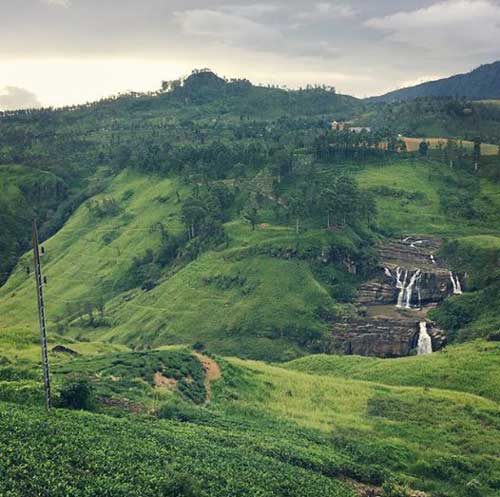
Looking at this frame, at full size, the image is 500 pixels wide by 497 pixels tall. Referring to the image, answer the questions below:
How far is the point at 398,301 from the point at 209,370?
4791cm

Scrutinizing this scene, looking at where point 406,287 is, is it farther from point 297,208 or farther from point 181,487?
point 181,487

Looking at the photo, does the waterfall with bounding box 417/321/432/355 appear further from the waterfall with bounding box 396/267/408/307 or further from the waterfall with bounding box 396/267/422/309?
the waterfall with bounding box 396/267/408/307

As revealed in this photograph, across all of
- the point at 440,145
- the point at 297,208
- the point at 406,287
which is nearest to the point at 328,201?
the point at 297,208

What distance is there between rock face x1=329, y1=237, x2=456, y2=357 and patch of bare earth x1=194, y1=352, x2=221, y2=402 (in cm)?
3182

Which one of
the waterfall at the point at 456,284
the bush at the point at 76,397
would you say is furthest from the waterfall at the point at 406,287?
the bush at the point at 76,397

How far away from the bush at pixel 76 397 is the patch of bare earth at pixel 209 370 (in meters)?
13.1

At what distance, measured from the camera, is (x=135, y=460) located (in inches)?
1094

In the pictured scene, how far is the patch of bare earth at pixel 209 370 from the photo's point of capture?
4930 centimetres

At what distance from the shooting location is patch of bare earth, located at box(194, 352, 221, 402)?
162 feet

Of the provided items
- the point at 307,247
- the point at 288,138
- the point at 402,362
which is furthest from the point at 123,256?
the point at 402,362

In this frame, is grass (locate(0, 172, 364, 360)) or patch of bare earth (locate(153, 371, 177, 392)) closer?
patch of bare earth (locate(153, 371, 177, 392))

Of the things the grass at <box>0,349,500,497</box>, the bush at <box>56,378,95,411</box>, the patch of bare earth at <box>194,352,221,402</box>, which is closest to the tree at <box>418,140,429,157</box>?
the grass at <box>0,349,500,497</box>

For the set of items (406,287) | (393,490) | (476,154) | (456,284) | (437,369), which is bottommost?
(406,287)

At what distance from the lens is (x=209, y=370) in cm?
5262
